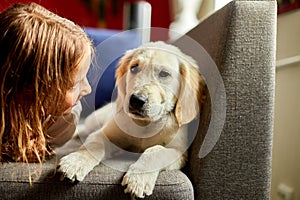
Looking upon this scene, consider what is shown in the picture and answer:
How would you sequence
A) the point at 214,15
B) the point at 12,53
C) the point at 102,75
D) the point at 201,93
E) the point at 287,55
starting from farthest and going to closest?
the point at 287,55 → the point at 102,75 → the point at 214,15 → the point at 201,93 → the point at 12,53

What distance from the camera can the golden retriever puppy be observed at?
0.93 meters

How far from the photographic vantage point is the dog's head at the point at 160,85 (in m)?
0.94

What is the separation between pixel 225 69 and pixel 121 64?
12.0 inches

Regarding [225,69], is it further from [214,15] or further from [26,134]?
[26,134]

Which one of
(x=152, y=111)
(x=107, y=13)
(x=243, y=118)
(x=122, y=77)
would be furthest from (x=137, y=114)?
(x=107, y=13)

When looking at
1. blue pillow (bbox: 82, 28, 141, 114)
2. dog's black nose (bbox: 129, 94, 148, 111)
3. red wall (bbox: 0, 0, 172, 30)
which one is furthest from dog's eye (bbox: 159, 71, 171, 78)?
red wall (bbox: 0, 0, 172, 30)

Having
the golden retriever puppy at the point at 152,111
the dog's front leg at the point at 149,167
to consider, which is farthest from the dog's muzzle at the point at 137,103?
the dog's front leg at the point at 149,167

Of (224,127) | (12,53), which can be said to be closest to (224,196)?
(224,127)

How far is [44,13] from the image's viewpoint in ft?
3.12

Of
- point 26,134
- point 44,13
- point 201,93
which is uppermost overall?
point 44,13

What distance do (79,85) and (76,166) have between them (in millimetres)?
263

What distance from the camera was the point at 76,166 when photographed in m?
0.86

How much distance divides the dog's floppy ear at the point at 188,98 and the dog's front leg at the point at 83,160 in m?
0.22

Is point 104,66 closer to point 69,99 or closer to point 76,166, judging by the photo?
point 69,99
